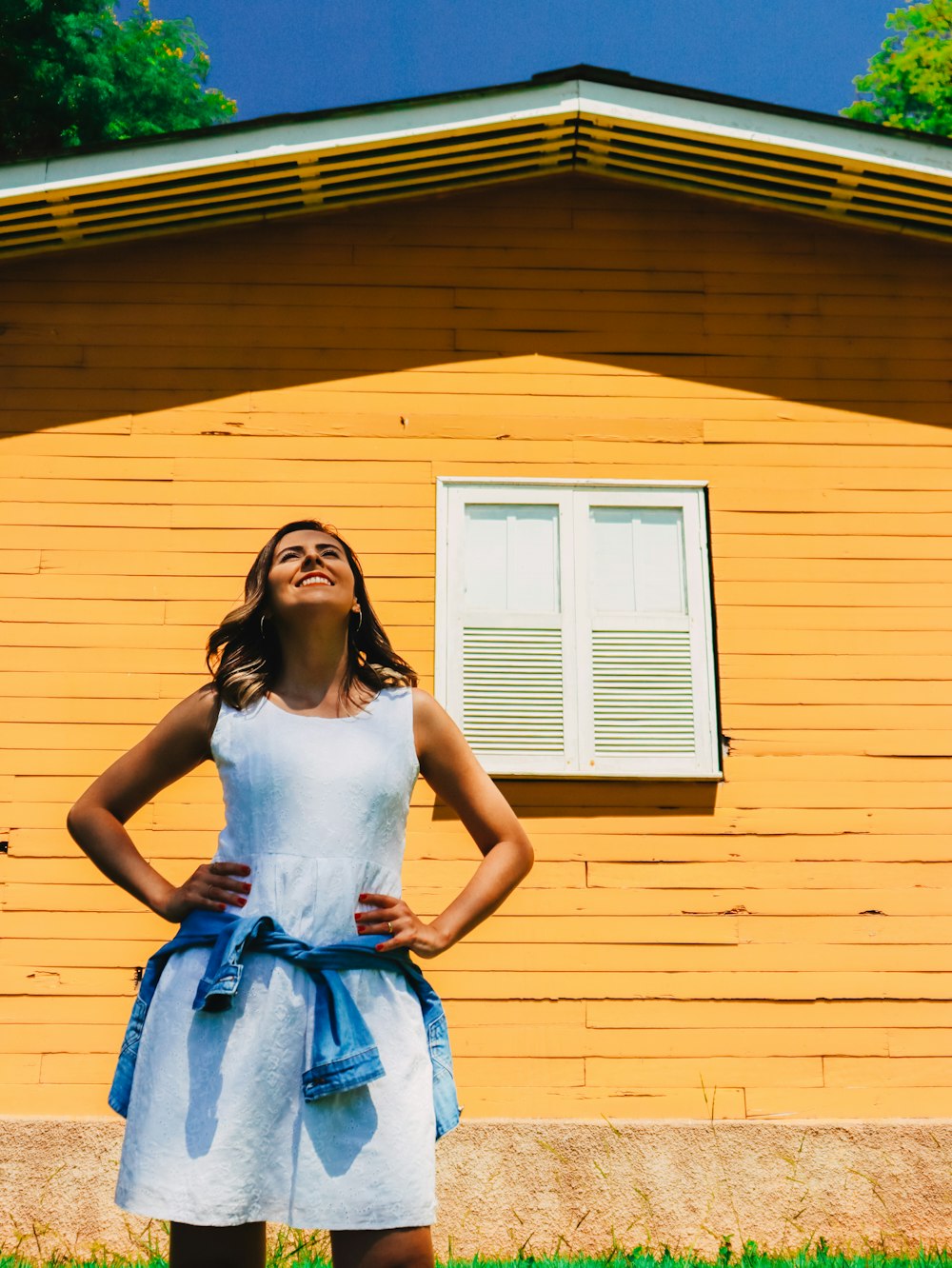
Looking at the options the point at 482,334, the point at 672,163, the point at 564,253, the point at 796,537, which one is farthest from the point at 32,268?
the point at 796,537

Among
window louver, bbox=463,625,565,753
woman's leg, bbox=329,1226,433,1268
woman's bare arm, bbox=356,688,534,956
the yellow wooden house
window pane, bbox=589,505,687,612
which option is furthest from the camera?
window pane, bbox=589,505,687,612

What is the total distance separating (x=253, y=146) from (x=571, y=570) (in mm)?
2622

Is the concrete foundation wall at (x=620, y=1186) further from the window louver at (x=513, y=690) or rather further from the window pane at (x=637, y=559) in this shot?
the window pane at (x=637, y=559)

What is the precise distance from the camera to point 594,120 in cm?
616

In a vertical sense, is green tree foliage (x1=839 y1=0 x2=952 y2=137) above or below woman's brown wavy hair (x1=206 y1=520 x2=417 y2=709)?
above

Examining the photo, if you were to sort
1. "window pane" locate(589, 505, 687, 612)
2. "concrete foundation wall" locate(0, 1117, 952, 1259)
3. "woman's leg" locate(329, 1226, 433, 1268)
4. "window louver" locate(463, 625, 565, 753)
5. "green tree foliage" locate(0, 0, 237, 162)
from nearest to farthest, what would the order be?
"woman's leg" locate(329, 1226, 433, 1268), "concrete foundation wall" locate(0, 1117, 952, 1259), "window louver" locate(463, 625, 565, 753), "window pane" locate(589, 505, 687, 612), "green tree foliage" locate(0, 0, 237, 162)

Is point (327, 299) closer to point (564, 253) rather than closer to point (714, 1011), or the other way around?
point (564, 253)

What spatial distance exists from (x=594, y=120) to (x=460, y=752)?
4.65 meters

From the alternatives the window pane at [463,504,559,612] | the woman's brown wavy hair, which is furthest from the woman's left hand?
the window pane at [463,504,559,612]

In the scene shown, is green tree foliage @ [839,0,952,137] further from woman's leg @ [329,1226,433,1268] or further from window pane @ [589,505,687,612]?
woman's leg @ [329,1226,433,1268]

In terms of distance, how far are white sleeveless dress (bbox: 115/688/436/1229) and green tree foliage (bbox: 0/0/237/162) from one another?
17.2 m

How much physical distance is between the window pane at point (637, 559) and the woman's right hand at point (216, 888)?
153 inches

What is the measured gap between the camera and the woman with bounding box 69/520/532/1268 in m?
2.09

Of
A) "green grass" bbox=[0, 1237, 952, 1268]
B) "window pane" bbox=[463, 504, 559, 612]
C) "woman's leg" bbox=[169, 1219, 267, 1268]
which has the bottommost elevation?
"green grass" bbox=[0, 1237, 952, 1268]
